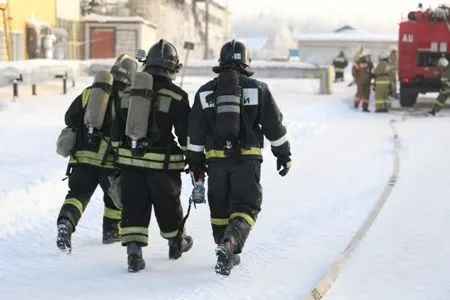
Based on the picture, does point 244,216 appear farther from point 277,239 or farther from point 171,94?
point 277,239

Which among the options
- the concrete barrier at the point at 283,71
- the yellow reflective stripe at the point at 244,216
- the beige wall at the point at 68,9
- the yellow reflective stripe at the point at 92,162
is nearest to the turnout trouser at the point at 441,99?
the concrete barrier at the point at 283,71

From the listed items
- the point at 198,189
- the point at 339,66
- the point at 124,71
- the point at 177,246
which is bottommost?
the point at 177,246

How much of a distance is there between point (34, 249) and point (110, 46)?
33.0 m

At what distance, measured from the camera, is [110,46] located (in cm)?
3756

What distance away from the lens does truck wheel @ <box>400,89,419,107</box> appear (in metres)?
18.5

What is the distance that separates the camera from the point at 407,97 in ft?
61.7

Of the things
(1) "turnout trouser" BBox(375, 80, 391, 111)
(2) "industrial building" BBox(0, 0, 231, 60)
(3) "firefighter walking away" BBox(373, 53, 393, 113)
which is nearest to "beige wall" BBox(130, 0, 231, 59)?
(2) "industrial building" BBox(0, 0, 231, 60)

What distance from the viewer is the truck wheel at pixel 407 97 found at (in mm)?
18469

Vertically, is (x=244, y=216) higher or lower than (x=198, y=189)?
lower

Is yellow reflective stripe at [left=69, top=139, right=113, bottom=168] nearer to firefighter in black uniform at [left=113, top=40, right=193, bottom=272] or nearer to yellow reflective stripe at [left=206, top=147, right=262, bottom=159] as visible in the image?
firefighter in black uniform at [left=113, top=40, right=193, bottom=272]

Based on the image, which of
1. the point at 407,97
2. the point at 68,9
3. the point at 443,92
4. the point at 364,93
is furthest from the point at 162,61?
the point at 68,9

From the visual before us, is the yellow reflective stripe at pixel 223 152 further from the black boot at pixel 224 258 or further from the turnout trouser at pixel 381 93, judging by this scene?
the turnout trouser at pixel 381 93

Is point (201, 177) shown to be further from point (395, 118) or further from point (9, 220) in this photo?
point (395, 118)

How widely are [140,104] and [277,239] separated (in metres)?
1.84
